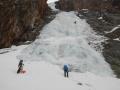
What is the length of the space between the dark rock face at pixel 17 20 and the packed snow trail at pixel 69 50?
293 centimetres

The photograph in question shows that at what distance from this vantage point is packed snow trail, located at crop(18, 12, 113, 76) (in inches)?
1284

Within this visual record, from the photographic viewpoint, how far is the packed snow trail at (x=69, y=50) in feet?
107

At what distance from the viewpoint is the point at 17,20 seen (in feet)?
147

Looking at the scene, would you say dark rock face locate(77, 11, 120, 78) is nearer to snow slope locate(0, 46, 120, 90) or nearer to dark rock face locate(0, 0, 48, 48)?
snow slope locate(0, 46, 120, 90)

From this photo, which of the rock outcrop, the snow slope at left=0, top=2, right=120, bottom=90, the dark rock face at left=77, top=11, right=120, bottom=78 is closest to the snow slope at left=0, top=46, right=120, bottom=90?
the snow slope at left=0, top=2, right=120, bottom=90

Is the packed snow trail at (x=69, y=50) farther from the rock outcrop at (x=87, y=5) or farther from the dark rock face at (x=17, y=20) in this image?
the rock outcrop at (x=87, y=5)

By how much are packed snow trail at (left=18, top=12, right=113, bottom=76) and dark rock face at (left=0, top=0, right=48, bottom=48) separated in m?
2.93

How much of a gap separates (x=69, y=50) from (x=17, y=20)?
1326 cm

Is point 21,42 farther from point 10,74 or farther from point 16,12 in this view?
point 10,74

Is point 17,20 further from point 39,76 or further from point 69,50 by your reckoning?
point 39,76

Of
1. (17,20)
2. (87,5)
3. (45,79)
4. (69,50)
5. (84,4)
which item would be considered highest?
(17,20)

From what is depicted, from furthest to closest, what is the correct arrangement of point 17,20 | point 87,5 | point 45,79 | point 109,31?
point 87,5, point 109,31, point 17,20, point 45,79

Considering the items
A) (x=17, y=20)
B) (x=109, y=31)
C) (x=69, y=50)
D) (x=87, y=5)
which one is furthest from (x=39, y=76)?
(x=87, y=5)

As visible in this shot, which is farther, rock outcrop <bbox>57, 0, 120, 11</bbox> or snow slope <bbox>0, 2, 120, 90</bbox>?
rock outcrop <bbox>57, 0, 120, 11</bbox>
